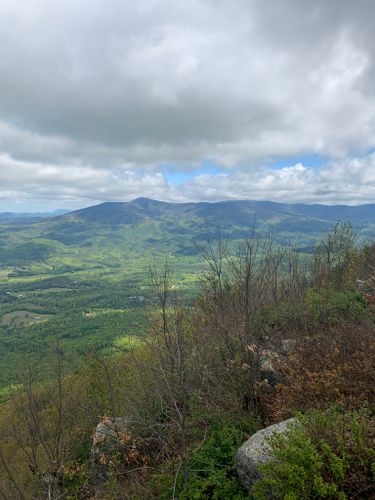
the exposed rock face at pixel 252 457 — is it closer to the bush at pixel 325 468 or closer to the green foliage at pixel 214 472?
the green foliage at pixel 214 472

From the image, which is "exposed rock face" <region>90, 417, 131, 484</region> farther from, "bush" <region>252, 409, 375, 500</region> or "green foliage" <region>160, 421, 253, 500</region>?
"bush" <region>252, 409, 375, 500</region>

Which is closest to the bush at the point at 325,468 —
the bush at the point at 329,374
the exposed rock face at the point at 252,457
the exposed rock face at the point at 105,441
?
the exposed rock face at the point at 252,457

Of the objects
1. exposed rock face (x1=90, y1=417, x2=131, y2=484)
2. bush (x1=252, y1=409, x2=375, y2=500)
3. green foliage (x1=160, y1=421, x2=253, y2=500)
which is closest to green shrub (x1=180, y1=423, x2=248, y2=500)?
green foliage (x1=160, y1=421, x2=253, y2=500)

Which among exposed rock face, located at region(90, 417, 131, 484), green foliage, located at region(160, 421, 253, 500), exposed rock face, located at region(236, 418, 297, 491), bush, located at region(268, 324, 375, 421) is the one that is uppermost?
bush, located at region(268, 324, 375, 421)

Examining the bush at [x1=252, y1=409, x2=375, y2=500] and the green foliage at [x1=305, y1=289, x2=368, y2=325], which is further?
the green foliage at [x1=305, y1=289, x2=368, y2=325]

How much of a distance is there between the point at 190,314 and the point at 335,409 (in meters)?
11.1

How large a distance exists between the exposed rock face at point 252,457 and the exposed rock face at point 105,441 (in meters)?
6.67

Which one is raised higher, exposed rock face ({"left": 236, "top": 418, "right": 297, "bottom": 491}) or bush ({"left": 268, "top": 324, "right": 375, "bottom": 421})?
bush ({"left": 268, "top": 324, "right": 375, "bottom": 421})

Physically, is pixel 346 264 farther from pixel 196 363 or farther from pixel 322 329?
pixel 196 363

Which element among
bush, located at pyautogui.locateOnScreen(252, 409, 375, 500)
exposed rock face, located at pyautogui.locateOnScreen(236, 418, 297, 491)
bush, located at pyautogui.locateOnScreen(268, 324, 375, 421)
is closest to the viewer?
bush, located at pyautogui.locateOnScreen(252, 409, 375, 500)

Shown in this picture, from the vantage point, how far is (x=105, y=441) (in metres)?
14.0

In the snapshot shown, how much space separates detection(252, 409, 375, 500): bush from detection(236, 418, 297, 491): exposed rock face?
1.00m

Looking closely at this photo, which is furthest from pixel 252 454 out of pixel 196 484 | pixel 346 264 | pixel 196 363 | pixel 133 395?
pixel 346 264

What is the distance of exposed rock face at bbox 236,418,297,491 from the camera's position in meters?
7.39
